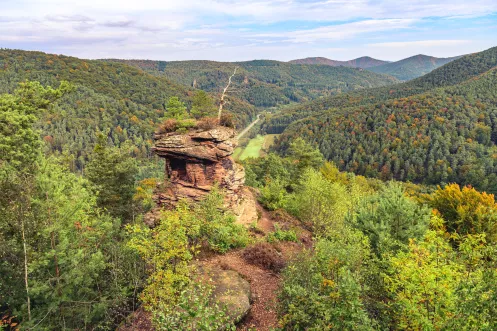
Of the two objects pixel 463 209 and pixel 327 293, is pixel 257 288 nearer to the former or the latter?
pixel 327 293

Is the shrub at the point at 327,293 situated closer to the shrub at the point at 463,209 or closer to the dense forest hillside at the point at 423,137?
the shrub at the point at 463,209

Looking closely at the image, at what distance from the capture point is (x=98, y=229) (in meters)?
18.4

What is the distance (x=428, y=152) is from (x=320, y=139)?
150ft

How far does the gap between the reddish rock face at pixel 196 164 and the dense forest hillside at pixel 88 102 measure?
266ft

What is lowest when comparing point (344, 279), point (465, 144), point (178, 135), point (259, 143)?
point (259, 143)

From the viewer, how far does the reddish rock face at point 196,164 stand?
25.6 metres

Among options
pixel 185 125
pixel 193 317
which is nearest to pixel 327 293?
pixel 193 317

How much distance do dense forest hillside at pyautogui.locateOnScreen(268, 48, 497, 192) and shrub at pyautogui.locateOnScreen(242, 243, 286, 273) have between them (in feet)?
327

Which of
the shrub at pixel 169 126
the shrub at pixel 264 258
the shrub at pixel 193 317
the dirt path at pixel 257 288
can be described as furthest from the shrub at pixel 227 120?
the shrub at pixel 193 317

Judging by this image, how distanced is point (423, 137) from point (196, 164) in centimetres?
11796

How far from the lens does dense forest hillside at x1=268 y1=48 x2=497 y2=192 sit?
4090 inches

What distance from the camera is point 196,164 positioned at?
26078 millimetres

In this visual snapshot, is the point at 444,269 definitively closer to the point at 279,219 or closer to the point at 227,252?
the point at 227,252

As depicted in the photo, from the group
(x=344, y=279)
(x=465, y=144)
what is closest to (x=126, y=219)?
(x=344, y=279)
